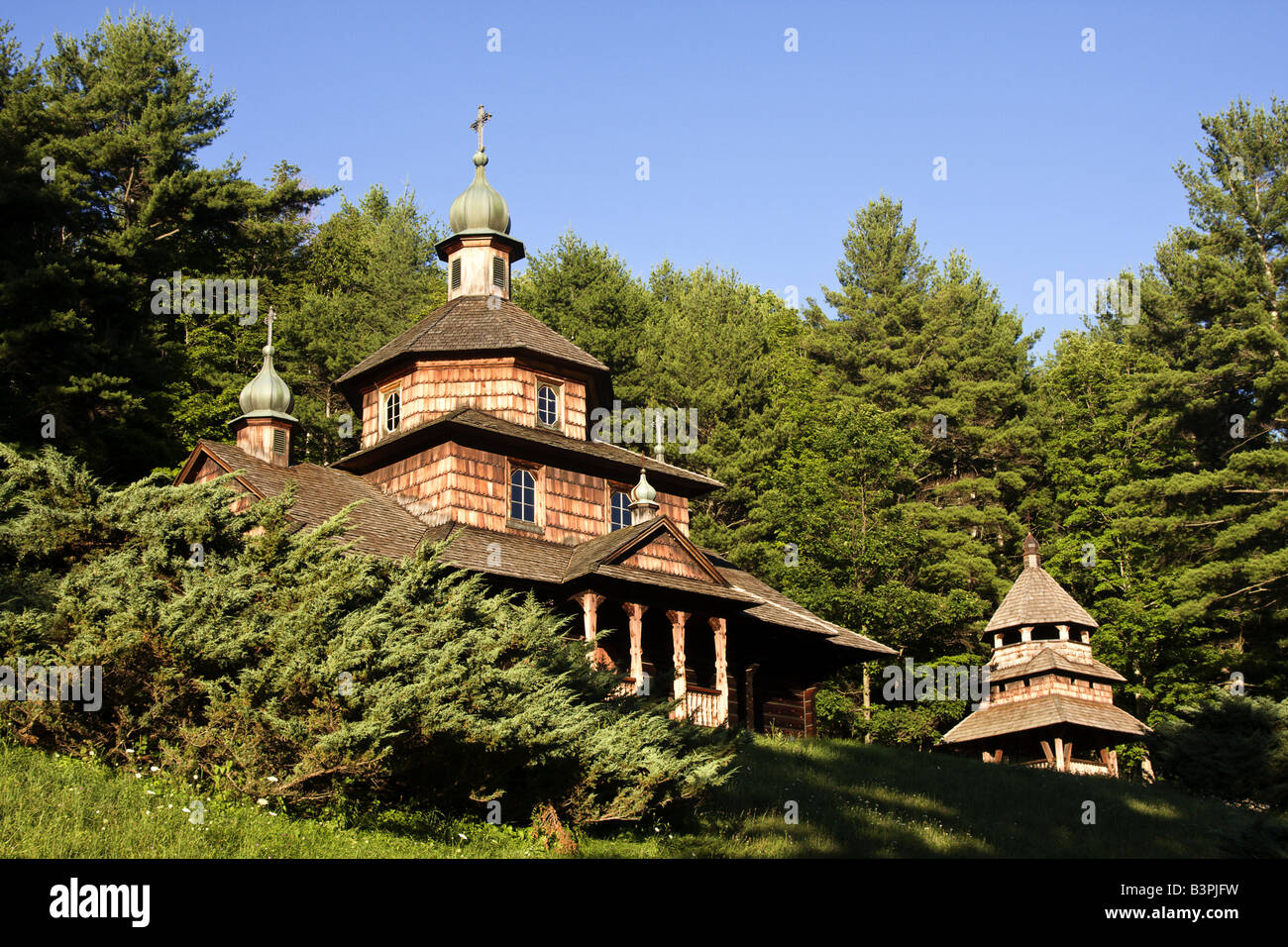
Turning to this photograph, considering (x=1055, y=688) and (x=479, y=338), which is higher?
(x=479, y=338)

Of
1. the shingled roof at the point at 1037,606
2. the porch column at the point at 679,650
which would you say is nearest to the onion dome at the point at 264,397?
the porch column at the point at 679,650

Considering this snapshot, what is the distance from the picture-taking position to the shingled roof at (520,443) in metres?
28.4

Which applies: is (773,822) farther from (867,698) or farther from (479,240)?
(867,698)

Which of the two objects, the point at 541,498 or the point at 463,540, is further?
the point at 541,498

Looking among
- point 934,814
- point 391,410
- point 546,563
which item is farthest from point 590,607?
point 934,814

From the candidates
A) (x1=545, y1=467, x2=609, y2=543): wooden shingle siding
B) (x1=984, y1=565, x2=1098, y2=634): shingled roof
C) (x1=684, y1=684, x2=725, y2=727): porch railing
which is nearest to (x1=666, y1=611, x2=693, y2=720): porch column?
(x1=684, y1=684, x2=725, y2=727): porch railing

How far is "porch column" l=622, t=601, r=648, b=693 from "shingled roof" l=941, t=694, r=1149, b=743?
46.3 feet

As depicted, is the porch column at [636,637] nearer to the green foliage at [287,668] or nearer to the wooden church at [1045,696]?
the green foliage at [287,668]

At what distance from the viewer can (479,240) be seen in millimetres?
35000

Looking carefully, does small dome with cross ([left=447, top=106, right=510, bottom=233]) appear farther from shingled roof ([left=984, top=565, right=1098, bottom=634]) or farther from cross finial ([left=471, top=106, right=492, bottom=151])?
shingled roof ([left=984, top=565, right=1098, bottom=634])

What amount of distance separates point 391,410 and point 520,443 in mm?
4717

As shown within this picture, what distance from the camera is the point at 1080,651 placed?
37406 mm

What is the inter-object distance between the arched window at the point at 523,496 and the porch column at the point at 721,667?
4.90 m

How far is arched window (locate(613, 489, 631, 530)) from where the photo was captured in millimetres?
31375
